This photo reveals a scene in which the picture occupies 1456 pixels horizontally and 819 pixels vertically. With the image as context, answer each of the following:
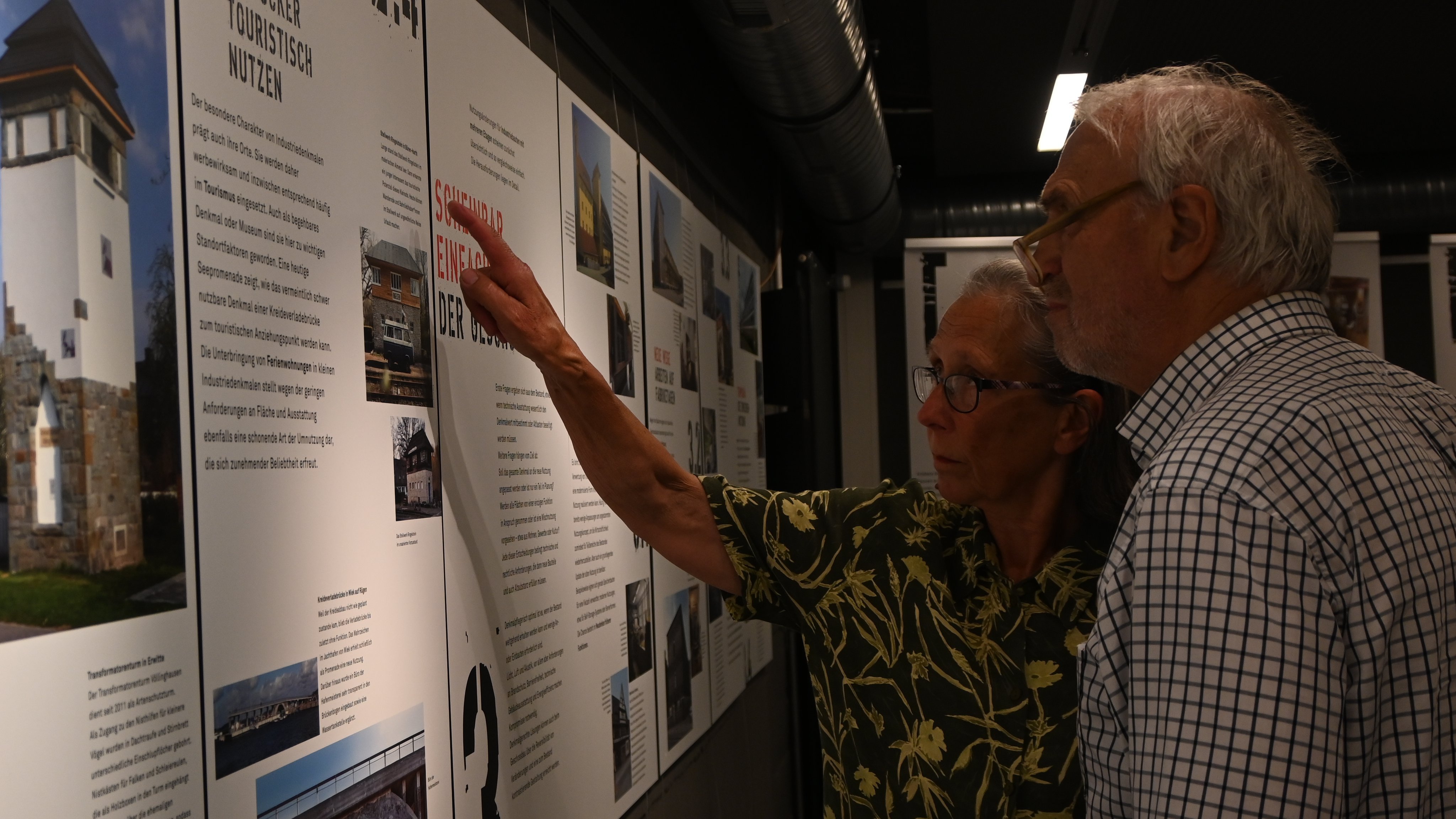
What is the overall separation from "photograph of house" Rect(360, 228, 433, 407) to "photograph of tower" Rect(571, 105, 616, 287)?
77cm

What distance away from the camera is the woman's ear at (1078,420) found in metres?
1.88

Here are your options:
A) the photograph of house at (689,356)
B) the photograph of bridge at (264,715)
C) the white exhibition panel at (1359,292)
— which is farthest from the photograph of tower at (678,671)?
the white exhibition panel at (1359,292)

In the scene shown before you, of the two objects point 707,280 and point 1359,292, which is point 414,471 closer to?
point 707,280

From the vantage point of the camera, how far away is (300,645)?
1312 millimetres

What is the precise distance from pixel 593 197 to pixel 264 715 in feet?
5.30

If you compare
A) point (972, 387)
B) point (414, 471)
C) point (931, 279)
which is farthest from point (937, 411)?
point (931, 279)

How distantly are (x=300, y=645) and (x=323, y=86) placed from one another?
2.50 ft

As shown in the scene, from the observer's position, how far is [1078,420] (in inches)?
75.0

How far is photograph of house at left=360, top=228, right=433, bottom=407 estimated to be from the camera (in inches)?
59.8

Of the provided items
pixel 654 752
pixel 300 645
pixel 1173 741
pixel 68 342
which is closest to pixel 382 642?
pixel 300 645

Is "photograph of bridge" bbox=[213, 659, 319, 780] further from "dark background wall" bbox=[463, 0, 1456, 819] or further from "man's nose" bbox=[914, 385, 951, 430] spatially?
"dark background wall" bbox=[463, 0, 1456, 819]

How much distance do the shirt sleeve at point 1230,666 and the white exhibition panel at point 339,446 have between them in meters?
0.98

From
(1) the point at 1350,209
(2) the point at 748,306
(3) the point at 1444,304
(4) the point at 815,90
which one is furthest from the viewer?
(1) the point at 1350,209

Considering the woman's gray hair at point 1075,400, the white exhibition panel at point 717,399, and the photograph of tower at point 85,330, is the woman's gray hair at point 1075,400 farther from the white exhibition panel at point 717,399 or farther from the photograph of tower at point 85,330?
the white exhibition panel at point 717,399
